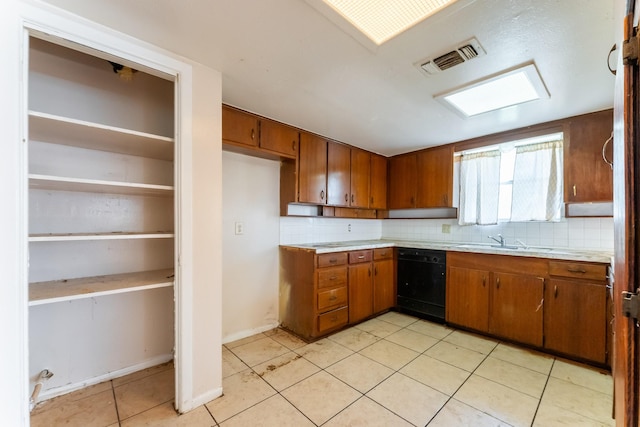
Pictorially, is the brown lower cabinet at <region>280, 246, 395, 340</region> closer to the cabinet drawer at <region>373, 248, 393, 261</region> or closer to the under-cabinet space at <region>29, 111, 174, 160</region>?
the cabinet drawer at <region>373, 248, 393, 261</region>

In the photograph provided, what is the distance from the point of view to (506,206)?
301 cm

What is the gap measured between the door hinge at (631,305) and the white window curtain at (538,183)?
2480mm

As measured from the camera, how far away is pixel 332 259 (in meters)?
2.72

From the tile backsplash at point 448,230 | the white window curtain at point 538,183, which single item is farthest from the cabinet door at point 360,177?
the white window curtain at point 538,183

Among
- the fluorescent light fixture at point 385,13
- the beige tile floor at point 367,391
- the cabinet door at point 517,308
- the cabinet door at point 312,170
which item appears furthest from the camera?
the cabinet door at point 312,170

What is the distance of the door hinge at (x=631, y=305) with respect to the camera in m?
0.68

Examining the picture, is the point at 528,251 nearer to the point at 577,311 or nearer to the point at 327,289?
the point at 577,311

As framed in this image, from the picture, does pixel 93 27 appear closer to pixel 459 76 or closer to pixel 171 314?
pixel 171 314

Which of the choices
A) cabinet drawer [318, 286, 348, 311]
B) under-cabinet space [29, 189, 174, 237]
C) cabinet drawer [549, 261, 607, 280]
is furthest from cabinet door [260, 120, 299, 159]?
cabinet drawer [549, 261, 607, 280]

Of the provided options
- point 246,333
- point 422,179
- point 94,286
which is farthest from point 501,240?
point 94,286

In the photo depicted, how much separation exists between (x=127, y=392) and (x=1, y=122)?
1756 mm

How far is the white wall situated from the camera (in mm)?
2570

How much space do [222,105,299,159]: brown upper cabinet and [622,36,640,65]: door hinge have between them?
2243 millimetres

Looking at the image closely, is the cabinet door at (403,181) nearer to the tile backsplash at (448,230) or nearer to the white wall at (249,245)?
the tile backsplash at (448,230)
